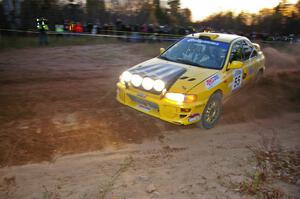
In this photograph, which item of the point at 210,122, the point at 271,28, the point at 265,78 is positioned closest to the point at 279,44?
the point at 271,28

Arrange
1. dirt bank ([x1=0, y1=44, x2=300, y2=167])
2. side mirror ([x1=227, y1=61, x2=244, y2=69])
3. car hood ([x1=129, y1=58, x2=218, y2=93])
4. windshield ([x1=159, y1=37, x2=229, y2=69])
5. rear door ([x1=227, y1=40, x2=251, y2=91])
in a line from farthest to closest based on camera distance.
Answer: rear door ([x1=227, y1=40, x2=251, y2=91]), windshield ([x1=159, y1=37, x2=229, y2=69]), side mirror ([x1=227, y1=61, x2=244, y2=69]), car hood ([x1=129, y1=58, x2=218, y2=93]), dirt bank ([x1=0, y1=44, x2=300, y2=167])

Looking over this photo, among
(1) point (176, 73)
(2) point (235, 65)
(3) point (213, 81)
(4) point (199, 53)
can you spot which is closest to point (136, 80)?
(1) point (176, 73)

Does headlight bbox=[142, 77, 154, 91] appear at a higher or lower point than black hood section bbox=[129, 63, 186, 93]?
lower

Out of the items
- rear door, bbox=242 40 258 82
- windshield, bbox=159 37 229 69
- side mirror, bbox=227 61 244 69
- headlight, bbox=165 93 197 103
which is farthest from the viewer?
rear door, bbox=242 40 258 82

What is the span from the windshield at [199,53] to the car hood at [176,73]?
9.3 inches

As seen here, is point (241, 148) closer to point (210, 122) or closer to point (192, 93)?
point (210, 122)

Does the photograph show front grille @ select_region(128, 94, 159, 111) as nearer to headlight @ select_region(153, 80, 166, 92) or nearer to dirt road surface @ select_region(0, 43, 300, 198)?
headlight @ select_region(153, 80, 166, 92)

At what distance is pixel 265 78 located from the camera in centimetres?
957

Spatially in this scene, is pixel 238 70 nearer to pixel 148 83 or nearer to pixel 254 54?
pixel 254 54

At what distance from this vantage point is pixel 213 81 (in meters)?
5.24

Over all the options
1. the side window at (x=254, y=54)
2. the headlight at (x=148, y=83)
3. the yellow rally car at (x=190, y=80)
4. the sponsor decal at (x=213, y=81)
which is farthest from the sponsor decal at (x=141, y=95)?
the side window at (x=254, y=54)

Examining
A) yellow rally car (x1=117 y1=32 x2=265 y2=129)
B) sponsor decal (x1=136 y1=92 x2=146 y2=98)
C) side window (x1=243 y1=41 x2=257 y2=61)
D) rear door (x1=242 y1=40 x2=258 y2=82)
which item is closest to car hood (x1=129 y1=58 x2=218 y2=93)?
yellow rally car (x1=117 y1=32 x2=265 y2=129)

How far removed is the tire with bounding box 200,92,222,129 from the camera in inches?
211

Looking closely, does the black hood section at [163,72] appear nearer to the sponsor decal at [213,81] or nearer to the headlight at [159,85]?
the headlight at [159,85]
